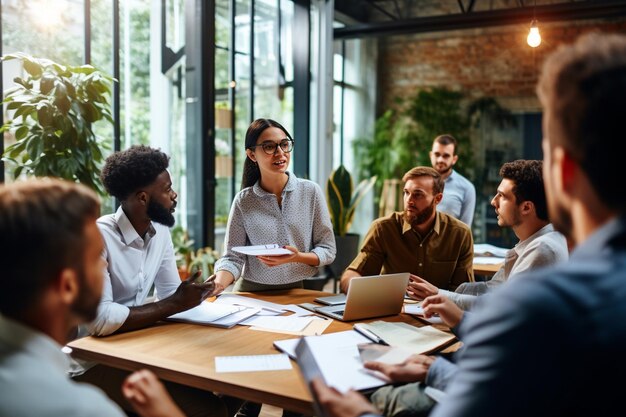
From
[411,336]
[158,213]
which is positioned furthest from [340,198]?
[411,336]

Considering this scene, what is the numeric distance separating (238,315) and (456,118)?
6.20m

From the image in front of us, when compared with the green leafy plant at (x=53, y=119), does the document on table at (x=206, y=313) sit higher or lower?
lower

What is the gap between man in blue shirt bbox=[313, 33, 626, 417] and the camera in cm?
78

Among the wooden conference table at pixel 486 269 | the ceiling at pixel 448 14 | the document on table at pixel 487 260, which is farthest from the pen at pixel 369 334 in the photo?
the ceiling at pixel 448 14

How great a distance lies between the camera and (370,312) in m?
2.32

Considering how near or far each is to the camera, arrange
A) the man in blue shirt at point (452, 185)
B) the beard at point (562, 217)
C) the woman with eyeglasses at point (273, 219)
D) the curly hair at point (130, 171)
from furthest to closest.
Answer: the man in blue shirt at point (452, 185), the woman with eyeglasses at point (273, 219), the curly hair at point (130, 171), the beard at point (562, 217)

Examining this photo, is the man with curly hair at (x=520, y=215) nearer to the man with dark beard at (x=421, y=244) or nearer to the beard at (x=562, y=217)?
the man with dark beard at (x=421, y=244)

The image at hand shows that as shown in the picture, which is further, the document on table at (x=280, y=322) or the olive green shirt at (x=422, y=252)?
the olive green shirt at (x=422, y=252)

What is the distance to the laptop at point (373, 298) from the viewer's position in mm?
2201

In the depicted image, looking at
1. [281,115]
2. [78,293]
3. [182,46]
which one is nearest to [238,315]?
[78,293]

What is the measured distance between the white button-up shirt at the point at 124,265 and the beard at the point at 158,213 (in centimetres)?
6

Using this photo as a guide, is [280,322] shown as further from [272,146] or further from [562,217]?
[562,217]

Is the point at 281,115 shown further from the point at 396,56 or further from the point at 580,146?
the point at 580,146

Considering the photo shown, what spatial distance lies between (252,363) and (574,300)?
3.86 ft
